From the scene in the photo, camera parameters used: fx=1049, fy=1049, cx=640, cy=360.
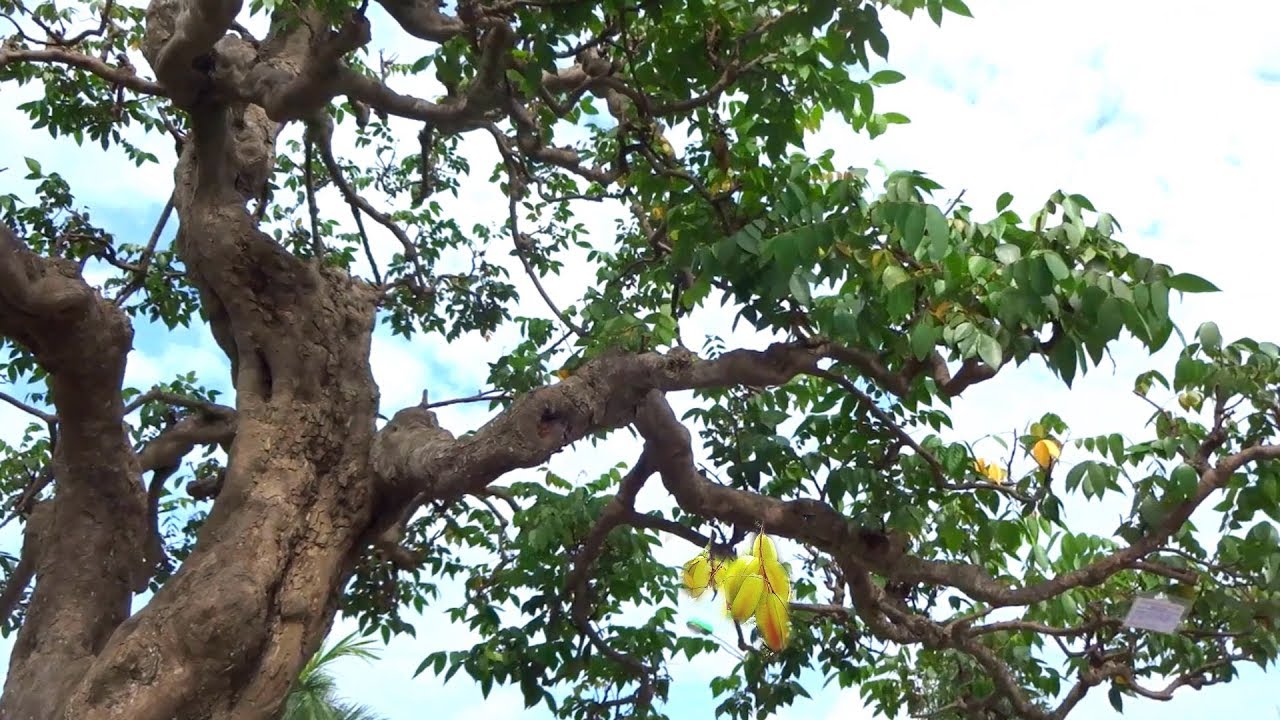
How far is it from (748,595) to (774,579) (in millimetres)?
83

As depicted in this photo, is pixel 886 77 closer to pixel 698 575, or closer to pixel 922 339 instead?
pixel 922 339

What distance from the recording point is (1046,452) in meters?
3.04

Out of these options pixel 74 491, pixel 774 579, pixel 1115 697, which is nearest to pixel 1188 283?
pixel 774 579

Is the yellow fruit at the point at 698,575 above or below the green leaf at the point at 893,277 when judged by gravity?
below

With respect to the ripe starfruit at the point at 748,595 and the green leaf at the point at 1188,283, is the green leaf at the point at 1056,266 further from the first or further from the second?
the ripe starfruit at the point at 748,595

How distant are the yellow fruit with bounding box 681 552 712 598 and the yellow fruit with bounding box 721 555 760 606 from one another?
0.21 metres

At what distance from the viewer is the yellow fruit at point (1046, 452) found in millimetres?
3025

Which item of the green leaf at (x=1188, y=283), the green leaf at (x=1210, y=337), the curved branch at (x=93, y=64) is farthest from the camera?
the curved branch at (x=93, y=64)

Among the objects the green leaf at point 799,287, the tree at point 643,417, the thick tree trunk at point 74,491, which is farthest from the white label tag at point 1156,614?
the thick tree trunk at point 74,491

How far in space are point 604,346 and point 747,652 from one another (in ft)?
5.59

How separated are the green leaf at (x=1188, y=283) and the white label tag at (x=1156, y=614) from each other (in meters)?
1.14

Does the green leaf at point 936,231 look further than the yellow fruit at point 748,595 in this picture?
No

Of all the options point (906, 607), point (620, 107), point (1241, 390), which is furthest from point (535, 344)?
point (1241, 390)

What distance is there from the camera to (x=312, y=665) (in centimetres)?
593
